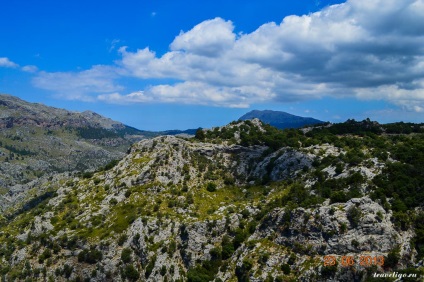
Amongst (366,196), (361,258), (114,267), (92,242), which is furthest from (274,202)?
(92,242)

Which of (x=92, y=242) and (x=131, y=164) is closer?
(x=92, y=242)

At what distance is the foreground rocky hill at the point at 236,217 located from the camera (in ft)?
288

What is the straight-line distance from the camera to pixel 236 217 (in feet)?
377

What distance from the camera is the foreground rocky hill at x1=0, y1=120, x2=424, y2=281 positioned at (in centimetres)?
8781

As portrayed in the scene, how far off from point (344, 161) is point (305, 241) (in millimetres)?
41706

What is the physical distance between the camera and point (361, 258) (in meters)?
80.9

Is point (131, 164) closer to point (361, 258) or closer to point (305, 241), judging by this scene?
point (305, 241)
